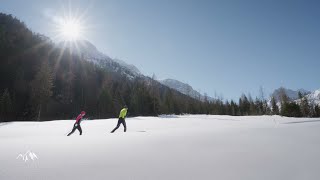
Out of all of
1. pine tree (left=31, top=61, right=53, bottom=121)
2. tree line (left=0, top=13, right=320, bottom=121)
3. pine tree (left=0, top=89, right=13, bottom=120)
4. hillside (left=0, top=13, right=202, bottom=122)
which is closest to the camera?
pine tree (left=31, top=61, right=53, bottom=121)

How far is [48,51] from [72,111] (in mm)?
31359

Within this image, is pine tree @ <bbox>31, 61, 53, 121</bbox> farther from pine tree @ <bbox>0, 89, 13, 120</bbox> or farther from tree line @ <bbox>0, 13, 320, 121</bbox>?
pine tree @ <bbox>0, 89, 13, 120</bbox>

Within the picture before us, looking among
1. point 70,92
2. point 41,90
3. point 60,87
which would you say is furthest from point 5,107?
point 60,87

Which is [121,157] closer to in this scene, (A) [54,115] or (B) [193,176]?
(B) [193,176]

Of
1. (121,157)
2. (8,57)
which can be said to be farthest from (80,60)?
(121,157)

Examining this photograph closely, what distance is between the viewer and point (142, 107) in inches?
3150

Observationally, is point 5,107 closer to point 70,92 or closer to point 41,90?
point 41,90

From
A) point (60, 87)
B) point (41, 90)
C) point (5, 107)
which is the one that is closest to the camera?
point (41, 90)

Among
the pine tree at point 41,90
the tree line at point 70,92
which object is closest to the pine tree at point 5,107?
the tree line at point 70,92

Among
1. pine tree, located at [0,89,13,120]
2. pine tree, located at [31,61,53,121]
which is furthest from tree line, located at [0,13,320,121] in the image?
pine tree, located at [31,61,53,121]

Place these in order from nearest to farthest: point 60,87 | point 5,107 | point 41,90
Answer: point 41,90
point 5,107
point 60,87

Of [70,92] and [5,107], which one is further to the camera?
[70,92]

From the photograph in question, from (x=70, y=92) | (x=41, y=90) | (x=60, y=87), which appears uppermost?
(x=60, y=87)

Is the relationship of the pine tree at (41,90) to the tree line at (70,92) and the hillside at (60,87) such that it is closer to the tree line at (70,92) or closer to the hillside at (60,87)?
the tree line at (70,92)
